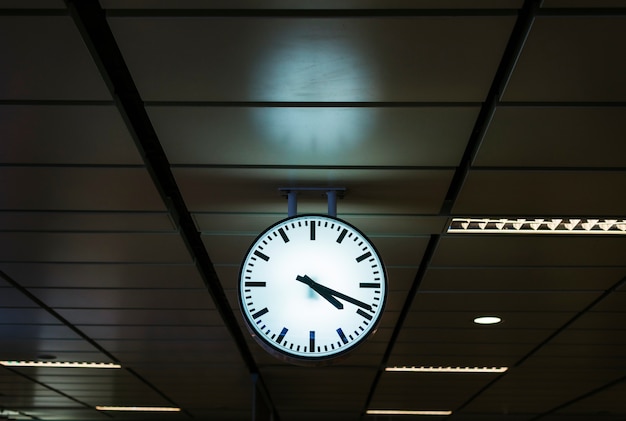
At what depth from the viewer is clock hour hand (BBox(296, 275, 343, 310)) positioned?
2.85 metres

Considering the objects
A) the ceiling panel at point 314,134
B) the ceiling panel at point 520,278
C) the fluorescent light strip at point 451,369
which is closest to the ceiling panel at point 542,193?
the ceiling panel at point 314,134

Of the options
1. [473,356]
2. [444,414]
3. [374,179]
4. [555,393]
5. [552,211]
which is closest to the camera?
[374,179]

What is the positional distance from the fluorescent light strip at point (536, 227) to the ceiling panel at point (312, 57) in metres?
1.31

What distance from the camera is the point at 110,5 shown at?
7.30ft

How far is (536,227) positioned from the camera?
3918mm

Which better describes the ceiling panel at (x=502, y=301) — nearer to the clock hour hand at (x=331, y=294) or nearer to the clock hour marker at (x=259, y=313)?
the clock hour hand at (x=331, y=294)

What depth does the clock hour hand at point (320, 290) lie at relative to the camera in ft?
9.34

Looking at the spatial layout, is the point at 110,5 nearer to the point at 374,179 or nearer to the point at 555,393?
the point at 374,179

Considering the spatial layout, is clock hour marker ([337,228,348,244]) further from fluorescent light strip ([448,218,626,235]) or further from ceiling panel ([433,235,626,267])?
ceiling panel ([433,235,626,267])

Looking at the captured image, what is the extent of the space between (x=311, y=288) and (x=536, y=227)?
1587 mm

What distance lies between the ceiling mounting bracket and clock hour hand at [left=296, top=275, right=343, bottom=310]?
533 mm

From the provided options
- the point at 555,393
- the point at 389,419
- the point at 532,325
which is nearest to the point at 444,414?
the point at 389,419

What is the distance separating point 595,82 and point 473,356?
4493 mm

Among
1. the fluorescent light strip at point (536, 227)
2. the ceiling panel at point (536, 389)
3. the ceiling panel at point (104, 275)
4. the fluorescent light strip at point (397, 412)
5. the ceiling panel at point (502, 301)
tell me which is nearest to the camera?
the fluorescent light strip at point (536, 227)
